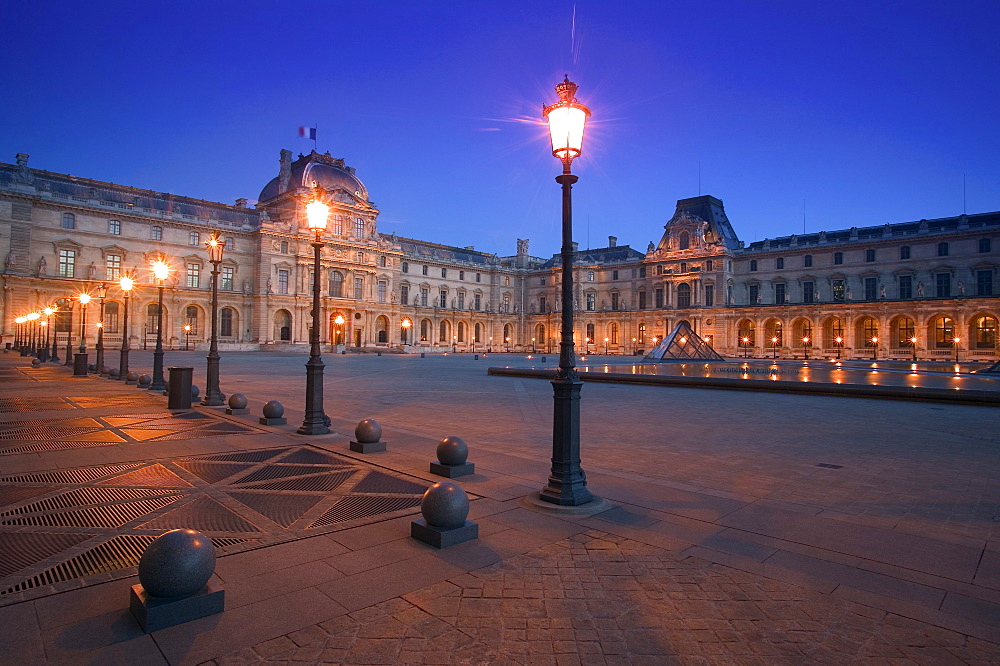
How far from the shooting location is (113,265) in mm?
58031

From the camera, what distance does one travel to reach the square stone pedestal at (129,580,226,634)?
11.9 ft

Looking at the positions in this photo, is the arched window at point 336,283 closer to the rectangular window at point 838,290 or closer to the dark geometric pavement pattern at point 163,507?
the rectangular window at point 838,290

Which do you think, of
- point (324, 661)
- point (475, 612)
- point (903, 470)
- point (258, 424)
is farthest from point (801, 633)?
point (258, 424)

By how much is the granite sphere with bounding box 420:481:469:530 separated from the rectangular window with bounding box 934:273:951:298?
68651 millimetres

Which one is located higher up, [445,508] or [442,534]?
[445,508]

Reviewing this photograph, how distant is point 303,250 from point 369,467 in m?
66.0

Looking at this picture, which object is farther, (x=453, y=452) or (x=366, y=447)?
(x=366, y=447)

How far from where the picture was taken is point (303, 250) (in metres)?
69.6

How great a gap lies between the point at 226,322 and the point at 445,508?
67.5 meters

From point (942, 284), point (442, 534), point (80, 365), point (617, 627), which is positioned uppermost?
point (942, 284)

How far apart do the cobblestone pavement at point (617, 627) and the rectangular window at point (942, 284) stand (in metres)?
68.1

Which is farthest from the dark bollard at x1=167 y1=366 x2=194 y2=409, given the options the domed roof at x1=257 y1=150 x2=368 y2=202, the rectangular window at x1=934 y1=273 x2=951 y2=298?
the rectangular window at x1=934 y1=273 x2=951 y2=298

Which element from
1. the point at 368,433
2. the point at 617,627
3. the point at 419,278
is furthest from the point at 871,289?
the point at 617,627

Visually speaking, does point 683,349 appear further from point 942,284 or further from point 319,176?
point 319,176
